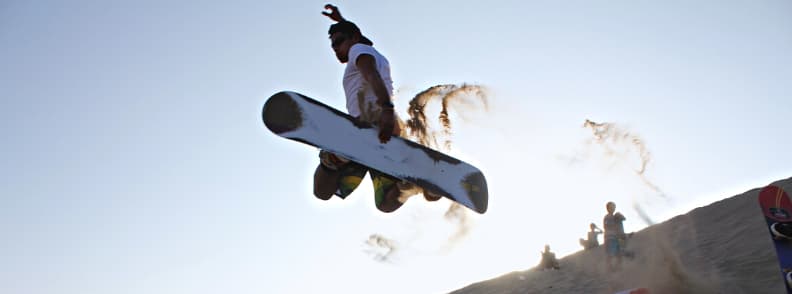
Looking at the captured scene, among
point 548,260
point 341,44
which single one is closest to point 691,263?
point 548,260

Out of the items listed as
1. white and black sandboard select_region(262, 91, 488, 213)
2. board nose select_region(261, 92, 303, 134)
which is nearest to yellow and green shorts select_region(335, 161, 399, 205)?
white and black sandboard select_region(262, 91, 488, 213)

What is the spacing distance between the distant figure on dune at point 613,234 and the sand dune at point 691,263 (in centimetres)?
24

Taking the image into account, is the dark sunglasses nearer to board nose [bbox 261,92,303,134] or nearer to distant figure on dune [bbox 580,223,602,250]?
board nose [bbox 261,92,303,134]

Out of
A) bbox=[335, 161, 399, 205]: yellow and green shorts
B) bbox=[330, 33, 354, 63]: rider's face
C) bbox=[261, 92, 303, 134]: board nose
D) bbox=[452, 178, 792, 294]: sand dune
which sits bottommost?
bbox=[452, 178, 792, 294]: sand dune

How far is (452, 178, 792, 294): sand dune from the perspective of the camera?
7895mm

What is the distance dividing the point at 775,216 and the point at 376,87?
5.13 metres

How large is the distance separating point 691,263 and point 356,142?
286 inches

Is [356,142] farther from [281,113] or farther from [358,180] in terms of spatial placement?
[281,113]

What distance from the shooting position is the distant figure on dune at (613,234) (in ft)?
35.1

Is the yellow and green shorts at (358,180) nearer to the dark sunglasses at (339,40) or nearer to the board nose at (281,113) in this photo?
the board nose at (281,113)

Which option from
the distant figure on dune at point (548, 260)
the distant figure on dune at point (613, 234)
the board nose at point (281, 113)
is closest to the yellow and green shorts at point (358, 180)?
the board nose at point (281, 113)

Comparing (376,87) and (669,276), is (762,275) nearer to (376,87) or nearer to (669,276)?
(669,276)

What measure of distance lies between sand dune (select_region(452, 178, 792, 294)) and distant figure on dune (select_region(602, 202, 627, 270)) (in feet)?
0.77

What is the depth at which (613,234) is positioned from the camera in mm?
10750
